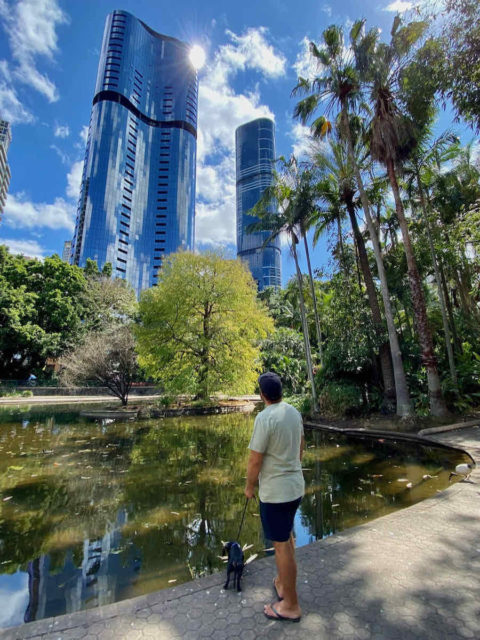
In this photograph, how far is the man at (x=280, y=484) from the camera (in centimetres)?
→ 218

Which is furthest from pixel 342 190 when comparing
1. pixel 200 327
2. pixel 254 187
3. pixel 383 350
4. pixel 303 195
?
pixel 254 187

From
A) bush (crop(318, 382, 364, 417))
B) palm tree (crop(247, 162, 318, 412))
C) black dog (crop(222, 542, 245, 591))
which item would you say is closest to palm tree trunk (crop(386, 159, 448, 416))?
bush (crop(318, 382, 364, 417))

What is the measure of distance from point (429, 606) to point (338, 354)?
11.4 metres

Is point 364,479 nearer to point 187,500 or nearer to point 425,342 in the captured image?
point 187,500

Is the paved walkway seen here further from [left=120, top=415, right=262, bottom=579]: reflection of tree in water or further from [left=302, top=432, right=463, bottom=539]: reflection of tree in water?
[left=302, top=432, right=463, bottom=539]: reflection of tree in water

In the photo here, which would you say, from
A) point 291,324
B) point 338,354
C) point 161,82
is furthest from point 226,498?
point 161,82

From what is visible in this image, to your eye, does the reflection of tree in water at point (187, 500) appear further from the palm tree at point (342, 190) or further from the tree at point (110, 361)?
the tree at point (110, 361)

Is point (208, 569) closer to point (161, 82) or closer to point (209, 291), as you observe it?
point (209, 291)

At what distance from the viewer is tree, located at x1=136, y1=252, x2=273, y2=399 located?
1778cm

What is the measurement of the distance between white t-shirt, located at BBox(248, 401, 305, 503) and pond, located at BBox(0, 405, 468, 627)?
179cm

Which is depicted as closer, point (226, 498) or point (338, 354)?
point (226, 498)

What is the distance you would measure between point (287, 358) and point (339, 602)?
19727 mm

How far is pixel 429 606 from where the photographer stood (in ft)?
7.27

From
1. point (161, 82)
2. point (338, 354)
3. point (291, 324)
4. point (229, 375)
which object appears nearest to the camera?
point (338, 354)
